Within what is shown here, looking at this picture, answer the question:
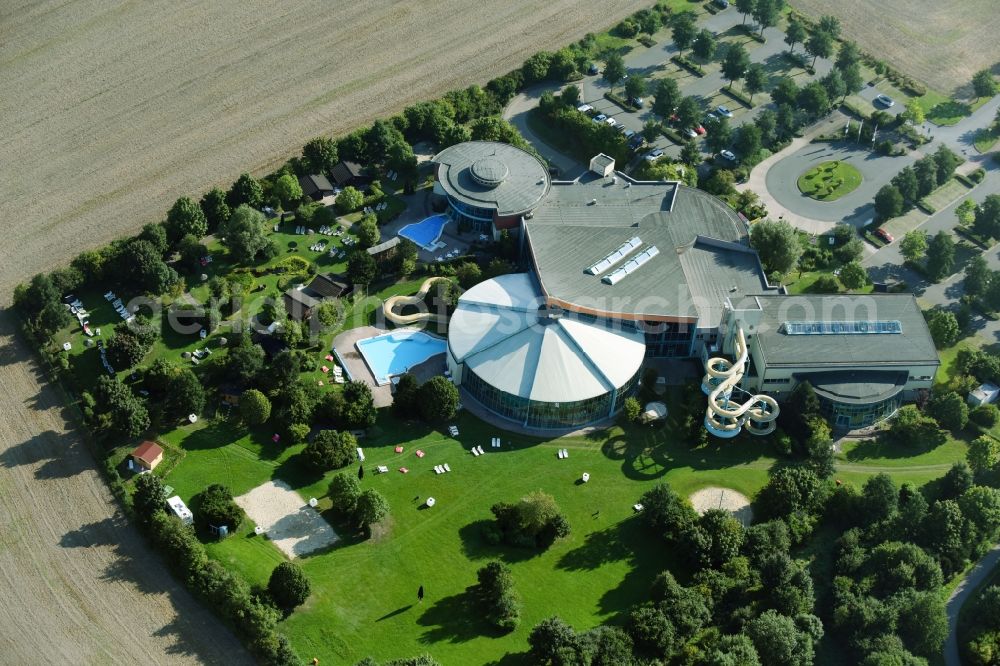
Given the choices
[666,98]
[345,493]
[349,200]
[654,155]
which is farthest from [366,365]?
[666,98]

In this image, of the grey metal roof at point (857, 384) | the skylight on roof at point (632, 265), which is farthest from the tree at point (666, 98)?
the grey metal roof at point (857, 384)

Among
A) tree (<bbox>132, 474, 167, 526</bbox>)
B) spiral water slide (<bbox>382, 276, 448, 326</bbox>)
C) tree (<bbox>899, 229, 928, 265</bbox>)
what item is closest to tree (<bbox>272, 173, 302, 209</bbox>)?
spiral water slide (<bbox>382, 276, 448, 326</bbox>)

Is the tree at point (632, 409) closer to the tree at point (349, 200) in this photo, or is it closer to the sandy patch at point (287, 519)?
the sandy patch at point (287, 519)

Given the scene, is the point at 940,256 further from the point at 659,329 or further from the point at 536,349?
the point at 536,349

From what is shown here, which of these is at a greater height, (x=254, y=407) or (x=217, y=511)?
(x=254, y=407)

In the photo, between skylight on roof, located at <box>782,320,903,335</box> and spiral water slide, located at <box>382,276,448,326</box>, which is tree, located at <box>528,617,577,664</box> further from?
skylight on roof, located at <box>782,320,903,335</box>

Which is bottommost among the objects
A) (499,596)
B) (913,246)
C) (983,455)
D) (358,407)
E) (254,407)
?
(983,455)
